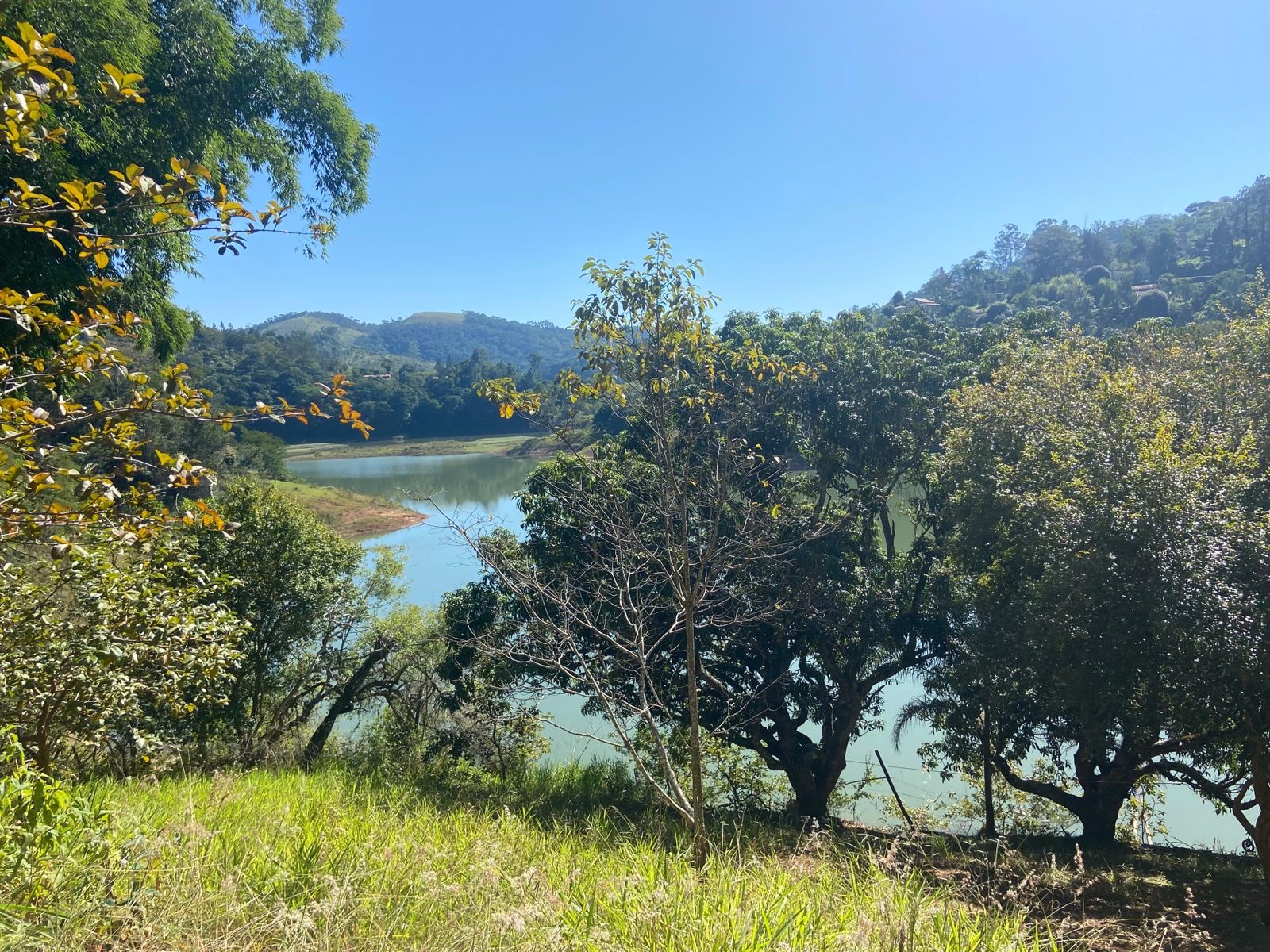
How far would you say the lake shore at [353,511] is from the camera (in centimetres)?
2573

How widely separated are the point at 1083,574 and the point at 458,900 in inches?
187

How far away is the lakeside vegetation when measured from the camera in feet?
6.90

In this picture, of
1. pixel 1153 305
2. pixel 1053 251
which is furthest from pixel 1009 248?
pixel 1153 305

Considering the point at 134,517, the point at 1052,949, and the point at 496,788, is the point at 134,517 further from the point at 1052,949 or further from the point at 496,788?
the point at 496,788

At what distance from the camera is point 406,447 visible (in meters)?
58.6

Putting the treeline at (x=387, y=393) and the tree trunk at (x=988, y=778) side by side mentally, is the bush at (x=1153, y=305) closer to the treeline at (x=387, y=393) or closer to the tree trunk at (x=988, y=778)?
the treeline at (x=387, y=393)

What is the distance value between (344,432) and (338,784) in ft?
210

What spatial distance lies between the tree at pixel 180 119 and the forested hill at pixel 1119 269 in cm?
3450

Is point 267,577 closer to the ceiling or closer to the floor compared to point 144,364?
closer to the floor

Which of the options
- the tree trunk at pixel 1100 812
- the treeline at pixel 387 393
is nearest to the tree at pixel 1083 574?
the tree trunk at pixel 1100 812

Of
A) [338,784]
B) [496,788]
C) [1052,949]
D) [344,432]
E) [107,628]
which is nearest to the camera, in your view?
[1052,949]

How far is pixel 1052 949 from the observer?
2.09m

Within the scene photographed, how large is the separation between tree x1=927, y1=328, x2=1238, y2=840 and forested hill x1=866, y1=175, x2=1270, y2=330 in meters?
30.6

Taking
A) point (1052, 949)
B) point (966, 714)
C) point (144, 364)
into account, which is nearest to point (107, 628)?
point (1052, 949)
